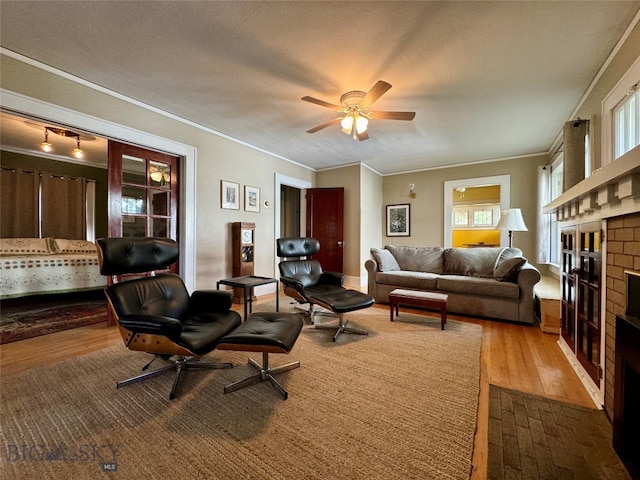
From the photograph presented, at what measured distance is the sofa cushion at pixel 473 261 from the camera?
3757 millimetres

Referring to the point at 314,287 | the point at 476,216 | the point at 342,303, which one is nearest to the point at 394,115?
the point at 342,303

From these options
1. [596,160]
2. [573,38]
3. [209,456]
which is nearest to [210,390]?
[209,456]

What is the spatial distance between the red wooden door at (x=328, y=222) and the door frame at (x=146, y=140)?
2.62m

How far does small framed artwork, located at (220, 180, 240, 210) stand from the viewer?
4.06 meters

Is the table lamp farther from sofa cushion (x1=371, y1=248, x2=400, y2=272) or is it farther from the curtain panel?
sofa cushion (x1=371, y1=248, x2=400, y2=272)

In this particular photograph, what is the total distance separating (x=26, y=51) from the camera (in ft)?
7.32

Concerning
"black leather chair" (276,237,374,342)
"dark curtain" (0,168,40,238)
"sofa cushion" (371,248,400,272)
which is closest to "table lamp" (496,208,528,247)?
"sofa cushion" (371,248,400,272)

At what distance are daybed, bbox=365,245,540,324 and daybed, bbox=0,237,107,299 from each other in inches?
175

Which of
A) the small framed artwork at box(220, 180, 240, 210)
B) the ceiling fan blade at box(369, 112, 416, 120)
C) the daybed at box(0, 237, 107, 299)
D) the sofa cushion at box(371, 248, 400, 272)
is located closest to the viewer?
the ceiling fan blade at box(369, 112, 416, 120)

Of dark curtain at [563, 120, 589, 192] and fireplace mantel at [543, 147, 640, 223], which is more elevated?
dark curtain at [563, 120, 589, 192]

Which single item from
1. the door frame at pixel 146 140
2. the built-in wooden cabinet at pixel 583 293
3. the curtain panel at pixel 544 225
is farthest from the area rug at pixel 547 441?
the curtain panel at pixel 544 225

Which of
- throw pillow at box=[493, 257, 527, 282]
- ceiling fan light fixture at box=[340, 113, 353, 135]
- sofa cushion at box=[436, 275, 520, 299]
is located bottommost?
→ sofa cushion at box=[436, 275, 520, 299]

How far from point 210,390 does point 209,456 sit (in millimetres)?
575

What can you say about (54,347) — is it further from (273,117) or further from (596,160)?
(596,160)
